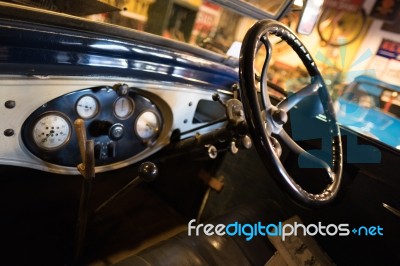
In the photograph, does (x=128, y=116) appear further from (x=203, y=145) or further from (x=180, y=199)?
(x=180, y=199)

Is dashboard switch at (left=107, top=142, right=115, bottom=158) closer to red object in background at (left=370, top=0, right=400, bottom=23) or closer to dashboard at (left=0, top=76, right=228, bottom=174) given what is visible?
dashboard at (left=0, top=76, right=228, bottom=174)

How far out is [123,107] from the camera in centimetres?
122

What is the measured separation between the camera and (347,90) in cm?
196

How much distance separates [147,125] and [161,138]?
0.11 meters

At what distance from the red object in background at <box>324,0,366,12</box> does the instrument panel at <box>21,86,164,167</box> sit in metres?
5.26

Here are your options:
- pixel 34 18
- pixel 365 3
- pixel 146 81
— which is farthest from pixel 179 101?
pixel 365 3

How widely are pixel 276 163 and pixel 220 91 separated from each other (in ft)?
2.66

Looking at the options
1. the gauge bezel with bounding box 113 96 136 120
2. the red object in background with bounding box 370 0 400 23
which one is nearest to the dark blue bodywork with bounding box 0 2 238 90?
the gauge bezel with bounding box 113 96 136 120

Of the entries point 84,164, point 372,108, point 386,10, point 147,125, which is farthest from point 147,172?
point 386,10

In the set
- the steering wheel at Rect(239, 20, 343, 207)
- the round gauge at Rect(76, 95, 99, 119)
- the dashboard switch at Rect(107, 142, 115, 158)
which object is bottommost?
the dashboard switch at Rect(107, 142, 115, 158)

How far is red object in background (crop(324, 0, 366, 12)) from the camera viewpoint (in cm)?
525

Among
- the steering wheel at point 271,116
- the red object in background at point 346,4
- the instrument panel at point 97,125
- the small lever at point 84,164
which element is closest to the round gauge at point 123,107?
the instrument panel at point 97,125

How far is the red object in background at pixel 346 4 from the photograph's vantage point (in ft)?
17.2

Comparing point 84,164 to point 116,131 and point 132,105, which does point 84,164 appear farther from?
point 132,105
